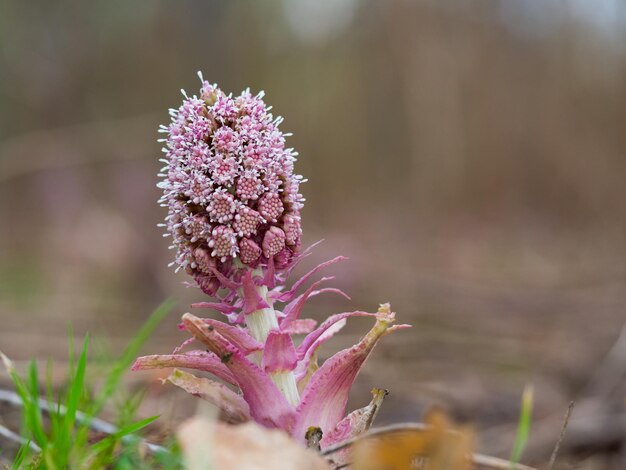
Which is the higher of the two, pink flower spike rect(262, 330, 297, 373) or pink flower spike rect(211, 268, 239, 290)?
pink flower spike rect(211, 268, 239, 290)

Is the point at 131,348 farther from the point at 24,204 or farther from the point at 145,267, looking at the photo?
the point at 24,204

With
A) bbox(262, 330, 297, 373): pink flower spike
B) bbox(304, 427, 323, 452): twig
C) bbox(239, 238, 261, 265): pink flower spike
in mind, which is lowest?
bbox(304, 427, 323, 452): twig

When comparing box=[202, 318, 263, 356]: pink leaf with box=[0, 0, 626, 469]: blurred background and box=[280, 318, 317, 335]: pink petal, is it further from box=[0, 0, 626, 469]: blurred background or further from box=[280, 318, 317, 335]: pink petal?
box=[0, 0, 626, 469]: blurred background

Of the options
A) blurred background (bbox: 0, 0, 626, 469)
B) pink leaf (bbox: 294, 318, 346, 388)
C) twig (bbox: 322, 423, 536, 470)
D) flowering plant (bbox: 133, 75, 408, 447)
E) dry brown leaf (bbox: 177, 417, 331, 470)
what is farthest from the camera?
blurred background (bbox: 0, 0, 626, 469)

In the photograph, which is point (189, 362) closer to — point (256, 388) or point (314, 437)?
point (256, 388)

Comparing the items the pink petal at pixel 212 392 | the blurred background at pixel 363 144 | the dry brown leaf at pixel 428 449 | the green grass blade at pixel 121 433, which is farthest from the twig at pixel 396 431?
the blurred background at pixel 363 144

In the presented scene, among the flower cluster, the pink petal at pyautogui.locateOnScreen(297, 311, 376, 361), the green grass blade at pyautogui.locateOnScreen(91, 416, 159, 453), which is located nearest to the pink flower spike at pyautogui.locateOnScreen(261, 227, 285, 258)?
the flower cluster

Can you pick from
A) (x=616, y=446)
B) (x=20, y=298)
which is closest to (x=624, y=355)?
(x=616, y=446)
